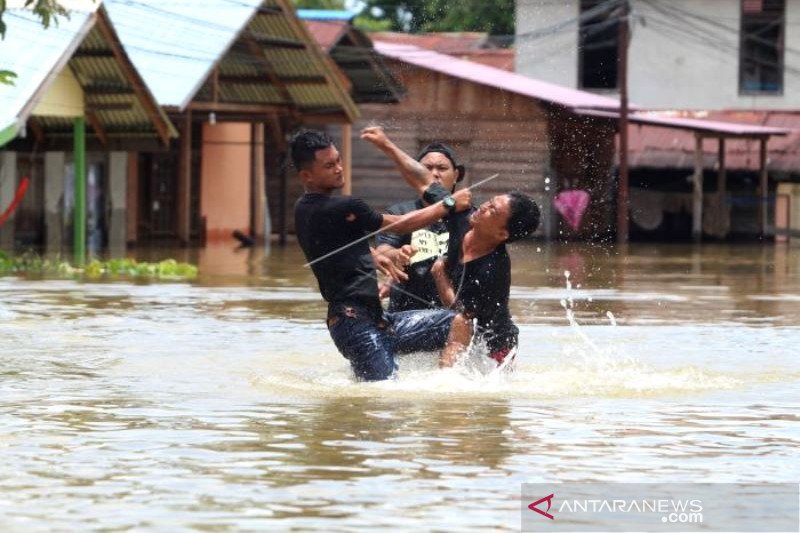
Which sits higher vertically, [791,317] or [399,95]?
[399,95]

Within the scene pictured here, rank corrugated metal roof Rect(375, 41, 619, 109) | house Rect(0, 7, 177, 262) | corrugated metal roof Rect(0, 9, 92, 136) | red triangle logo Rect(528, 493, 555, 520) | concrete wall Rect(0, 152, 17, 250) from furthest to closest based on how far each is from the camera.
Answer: corrugated metal roof Rect(375, 41, 619, 109) < concrete wall Rect(0, 152, 17, 250) < house Rect(0, 7, 177, 262) < corrugated metal roof Rect(0, 9, 92, 136) < red triangle logo Rect(528, 493, 555, 520)

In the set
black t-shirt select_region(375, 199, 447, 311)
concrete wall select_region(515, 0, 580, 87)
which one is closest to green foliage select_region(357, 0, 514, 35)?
concrete wall select_region(515, 0, 580, 87)

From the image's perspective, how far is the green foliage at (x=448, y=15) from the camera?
52.3m

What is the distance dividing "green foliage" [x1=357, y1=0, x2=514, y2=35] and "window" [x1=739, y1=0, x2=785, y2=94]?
672 cm

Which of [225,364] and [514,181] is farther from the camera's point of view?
[514,181]

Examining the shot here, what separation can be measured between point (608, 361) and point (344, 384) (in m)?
2.46

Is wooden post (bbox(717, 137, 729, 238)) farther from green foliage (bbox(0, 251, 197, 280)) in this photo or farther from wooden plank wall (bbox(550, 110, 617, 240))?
green foliage (bbox(0, 251, 197, 280))

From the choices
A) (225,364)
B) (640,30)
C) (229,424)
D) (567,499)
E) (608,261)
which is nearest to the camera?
(567,499)

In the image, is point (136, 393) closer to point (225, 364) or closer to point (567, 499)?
point (225, 364)

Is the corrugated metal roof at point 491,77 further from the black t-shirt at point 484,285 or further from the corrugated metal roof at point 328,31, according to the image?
the black t-shirt at point 484,285

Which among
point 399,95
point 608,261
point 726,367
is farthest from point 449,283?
point 399,95

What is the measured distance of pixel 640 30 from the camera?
45.3 m

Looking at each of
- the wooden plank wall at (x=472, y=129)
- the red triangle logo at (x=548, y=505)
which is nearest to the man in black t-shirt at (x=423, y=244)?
the red triangle logo at (x=548, y=505)

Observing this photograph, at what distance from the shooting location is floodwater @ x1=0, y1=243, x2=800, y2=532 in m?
7.21
